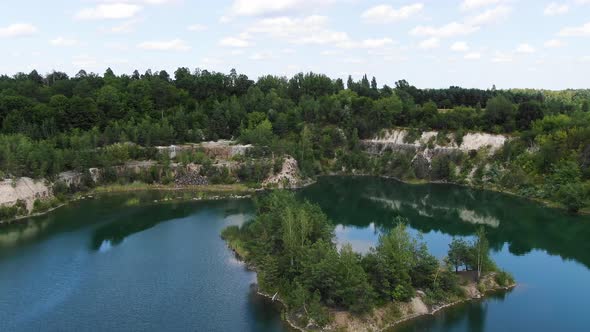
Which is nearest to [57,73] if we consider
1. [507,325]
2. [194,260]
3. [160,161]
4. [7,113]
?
[7,113]

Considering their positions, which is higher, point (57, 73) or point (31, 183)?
point (57, 73)

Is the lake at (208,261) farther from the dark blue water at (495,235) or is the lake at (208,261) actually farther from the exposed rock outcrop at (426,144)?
the exposed rock outcrop at (426,144)

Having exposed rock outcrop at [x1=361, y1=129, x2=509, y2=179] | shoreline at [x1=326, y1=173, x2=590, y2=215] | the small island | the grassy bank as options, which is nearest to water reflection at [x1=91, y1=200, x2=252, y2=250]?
the grassy bank

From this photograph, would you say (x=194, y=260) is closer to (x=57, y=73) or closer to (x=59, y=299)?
(x=59, y=299)

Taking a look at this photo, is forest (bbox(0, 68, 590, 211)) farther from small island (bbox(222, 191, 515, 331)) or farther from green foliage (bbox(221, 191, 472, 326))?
green foliage (bbox(221, 191, 472, 326))

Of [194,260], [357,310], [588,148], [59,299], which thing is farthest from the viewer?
[588,148]

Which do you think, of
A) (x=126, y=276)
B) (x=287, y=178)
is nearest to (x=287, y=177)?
(x=287, y=178)

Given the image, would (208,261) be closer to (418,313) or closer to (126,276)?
(126,276)
